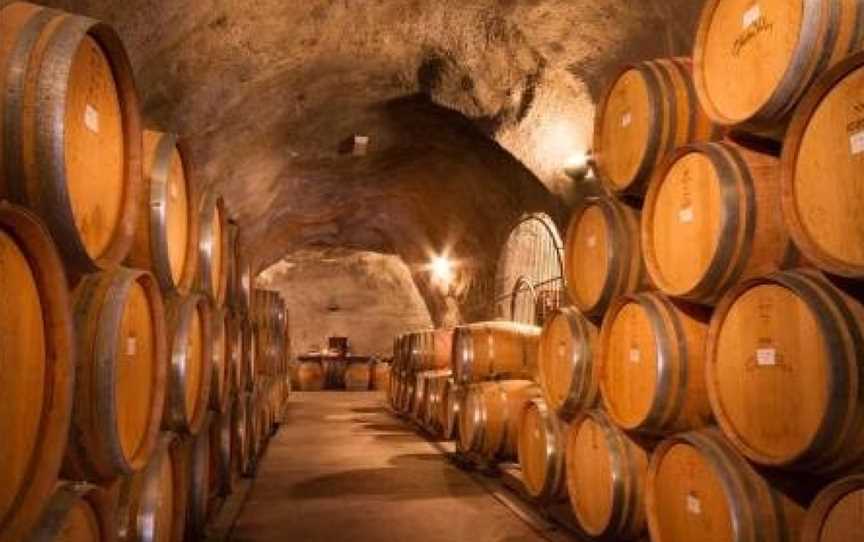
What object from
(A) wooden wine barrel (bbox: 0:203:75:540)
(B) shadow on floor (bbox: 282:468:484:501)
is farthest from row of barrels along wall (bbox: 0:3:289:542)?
(B) shadow on floor (bbox: 282:468:484:501)

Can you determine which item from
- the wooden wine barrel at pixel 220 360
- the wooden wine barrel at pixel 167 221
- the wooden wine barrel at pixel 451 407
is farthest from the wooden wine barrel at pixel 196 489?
the wooden wine barrel at pixel 451 407

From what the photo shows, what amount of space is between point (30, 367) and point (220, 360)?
277cm

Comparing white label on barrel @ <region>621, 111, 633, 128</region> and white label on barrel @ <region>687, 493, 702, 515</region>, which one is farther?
white label on barrel @ <region>621, 111, 633, 128</region>

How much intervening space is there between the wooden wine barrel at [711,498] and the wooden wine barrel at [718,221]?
0.65m

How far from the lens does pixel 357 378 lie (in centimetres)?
1970

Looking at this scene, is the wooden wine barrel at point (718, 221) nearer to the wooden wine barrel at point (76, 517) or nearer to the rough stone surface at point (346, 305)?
the wooden wine barrel at point (76, 517)

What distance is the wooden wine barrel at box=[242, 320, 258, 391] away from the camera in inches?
249

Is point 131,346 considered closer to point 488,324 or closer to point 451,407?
point 488,324

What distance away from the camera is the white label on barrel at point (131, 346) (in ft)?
8.52

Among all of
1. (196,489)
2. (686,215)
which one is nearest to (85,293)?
(196,489)

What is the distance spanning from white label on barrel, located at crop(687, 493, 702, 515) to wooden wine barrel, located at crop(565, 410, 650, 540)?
0.80 m

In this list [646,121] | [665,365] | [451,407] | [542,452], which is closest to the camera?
[665,365]

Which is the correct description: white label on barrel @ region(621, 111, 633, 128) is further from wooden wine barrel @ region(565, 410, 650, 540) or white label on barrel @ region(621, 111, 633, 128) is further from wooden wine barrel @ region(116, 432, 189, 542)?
wooden wine barrel @ region(116, 432, 189, 542)

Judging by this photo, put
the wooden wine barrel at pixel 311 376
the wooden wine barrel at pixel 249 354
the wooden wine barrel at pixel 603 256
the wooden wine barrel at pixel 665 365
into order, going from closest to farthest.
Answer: the wooden wine barrel at pixel 665 365 < the wooden wine barrel at pixel 603 256 < the wooden wine barrel at pixel 249 354 < the wooden wine barrel at pixel 311 376
